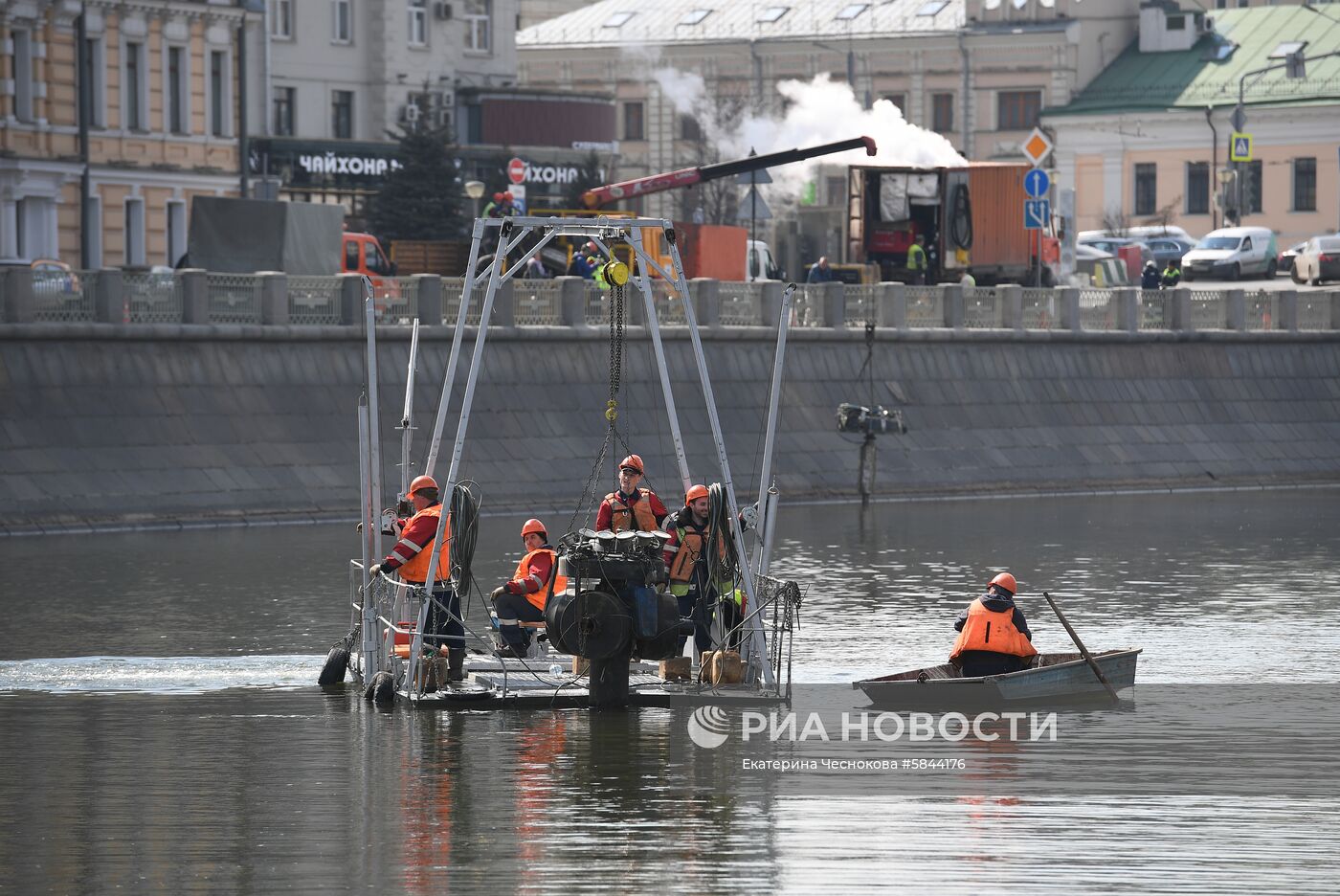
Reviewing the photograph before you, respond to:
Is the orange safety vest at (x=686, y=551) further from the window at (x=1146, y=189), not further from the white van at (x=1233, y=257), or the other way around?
the window at (x=1146, y=189)

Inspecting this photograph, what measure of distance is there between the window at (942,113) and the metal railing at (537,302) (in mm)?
48518

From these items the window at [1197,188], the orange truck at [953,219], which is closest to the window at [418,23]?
the orange truck at [953,219]

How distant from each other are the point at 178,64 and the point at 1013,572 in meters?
30.8

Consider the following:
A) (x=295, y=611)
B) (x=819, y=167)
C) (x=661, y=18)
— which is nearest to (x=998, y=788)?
(x=295, y=611)

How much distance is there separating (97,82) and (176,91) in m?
3.19

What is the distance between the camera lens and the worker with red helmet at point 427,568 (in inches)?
804

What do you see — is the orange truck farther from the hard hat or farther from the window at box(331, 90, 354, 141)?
the hard hat

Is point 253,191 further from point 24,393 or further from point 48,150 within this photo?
point 24,393

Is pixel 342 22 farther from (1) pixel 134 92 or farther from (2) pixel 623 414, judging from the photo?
(2) pixel 623 414

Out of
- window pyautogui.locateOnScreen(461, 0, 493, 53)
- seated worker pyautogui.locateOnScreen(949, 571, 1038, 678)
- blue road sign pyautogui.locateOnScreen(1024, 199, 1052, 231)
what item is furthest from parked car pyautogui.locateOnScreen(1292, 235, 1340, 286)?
seated worker pyautogui.locateOnScreen(949, 571, 1038, 678)

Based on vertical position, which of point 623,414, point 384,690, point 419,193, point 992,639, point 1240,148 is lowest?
point 384,690

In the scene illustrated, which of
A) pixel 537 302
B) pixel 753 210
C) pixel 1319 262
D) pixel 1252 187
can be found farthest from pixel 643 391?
pixel 1252 187

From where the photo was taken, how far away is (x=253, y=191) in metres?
59.2

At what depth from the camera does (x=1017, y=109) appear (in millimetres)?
85750
